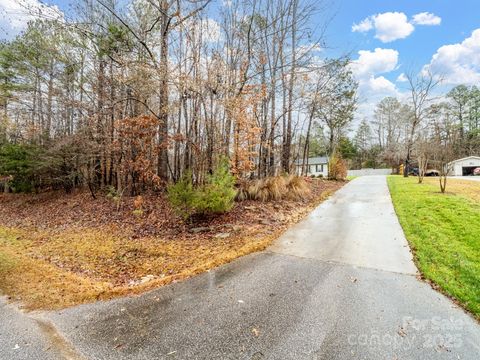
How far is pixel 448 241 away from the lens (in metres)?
4.59

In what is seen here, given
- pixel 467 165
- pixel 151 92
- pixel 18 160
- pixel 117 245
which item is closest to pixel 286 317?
pixel 117 245

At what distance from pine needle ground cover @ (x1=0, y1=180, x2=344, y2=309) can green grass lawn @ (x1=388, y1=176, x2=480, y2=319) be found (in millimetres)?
2609

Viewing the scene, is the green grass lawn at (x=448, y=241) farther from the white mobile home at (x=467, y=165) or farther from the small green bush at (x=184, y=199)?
the white mobile home at (x=467, y=165)

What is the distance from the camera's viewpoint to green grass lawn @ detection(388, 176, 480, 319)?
3.12 meters

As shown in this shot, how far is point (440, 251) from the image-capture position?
13.7ft

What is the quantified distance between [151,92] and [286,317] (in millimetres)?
7359

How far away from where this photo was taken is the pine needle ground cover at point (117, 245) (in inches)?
140

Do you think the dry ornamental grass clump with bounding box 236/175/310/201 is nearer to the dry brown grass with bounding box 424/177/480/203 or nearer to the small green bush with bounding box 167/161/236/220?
the small green bush with bounding box 167/161/236/220

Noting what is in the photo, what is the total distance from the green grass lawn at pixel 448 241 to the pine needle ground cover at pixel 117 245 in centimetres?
261

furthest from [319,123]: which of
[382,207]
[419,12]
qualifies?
[382,207]

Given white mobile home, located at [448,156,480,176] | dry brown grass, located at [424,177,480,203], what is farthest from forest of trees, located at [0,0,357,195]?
white mobile home, located at [448,156,480,176]

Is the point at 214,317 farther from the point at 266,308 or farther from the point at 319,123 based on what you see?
the point at 319,123

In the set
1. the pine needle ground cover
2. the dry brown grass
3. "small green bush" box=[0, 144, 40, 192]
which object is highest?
"small green bush" box=[0, 144, 40, 192]

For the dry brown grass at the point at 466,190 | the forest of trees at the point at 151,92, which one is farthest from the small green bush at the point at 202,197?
the dry brown grass at the point at 466,190
